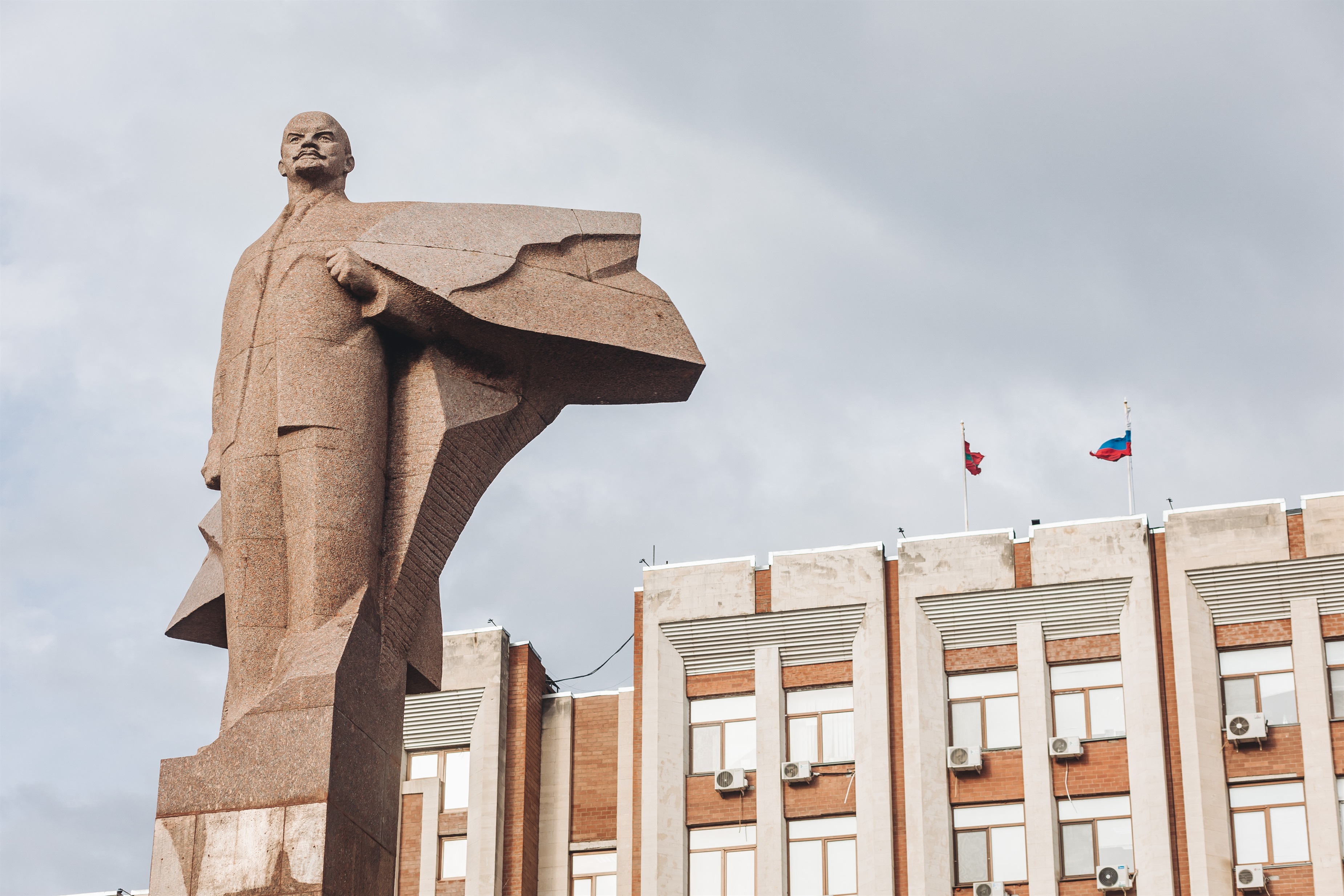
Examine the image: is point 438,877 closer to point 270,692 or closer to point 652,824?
point 652,824

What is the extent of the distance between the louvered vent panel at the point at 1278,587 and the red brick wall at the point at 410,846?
15748 millimetres

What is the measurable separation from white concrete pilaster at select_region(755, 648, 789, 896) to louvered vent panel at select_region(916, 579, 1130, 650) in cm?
363

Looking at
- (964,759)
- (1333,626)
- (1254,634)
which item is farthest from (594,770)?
(1333,626)

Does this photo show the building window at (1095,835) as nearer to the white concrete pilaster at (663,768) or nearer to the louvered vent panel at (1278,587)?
the louvered vent panel at (1278,587)

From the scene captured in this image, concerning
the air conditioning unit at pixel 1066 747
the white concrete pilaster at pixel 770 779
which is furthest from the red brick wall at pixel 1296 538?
the white concrete pilaster at pixel 770 779

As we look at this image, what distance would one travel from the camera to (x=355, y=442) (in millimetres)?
10695

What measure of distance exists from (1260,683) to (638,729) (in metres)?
11.7

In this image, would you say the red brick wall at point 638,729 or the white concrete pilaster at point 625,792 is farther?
the white concrete pilaster at point 625,792

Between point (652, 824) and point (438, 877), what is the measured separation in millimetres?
4203

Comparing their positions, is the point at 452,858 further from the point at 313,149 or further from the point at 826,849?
the point at 313,149

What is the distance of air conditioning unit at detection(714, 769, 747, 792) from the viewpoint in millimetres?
37031

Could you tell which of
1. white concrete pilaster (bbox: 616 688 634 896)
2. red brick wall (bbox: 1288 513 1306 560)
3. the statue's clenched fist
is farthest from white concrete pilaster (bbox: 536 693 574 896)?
the statue's clenched fist

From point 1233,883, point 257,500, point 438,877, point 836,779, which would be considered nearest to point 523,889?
point 438,877

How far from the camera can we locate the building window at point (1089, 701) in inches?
1432
